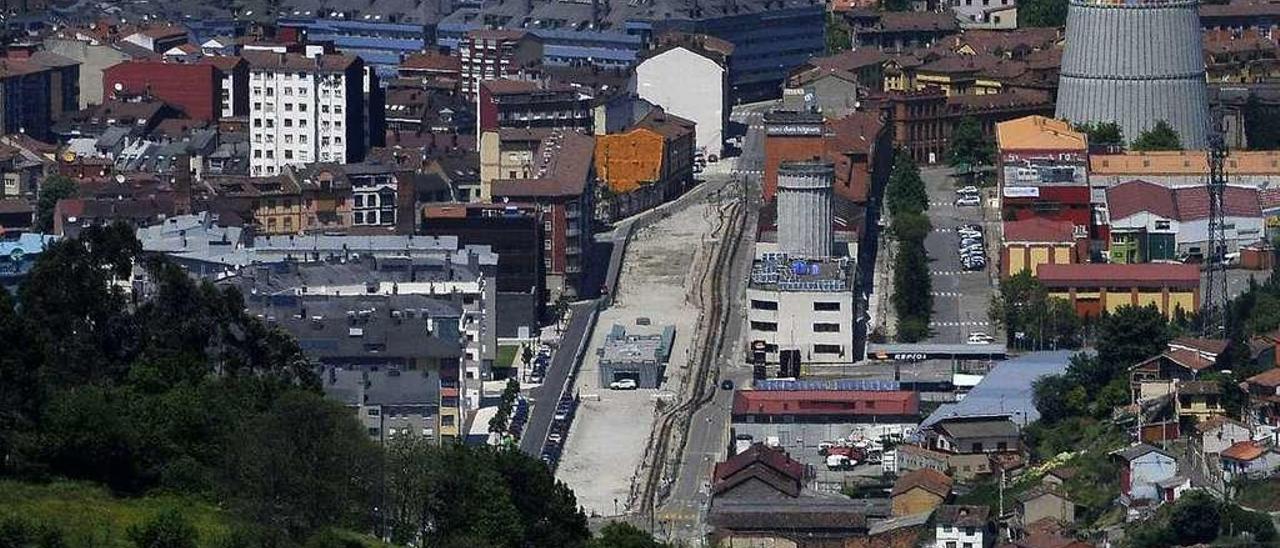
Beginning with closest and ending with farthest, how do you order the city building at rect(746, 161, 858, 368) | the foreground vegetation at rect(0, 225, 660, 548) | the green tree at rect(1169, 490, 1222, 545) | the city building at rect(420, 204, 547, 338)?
the foreground vegetation at rect(0, 225, 660, 548) < the green tree at rect(1169, 490, 1222, 545) < the city building at rect(746, 161, 858, 368) < the city building at rect(420, 204, 547, 338)

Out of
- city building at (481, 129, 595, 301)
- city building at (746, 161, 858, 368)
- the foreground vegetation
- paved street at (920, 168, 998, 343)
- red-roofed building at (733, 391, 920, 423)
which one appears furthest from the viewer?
city building at (481, 129, 595, 301)

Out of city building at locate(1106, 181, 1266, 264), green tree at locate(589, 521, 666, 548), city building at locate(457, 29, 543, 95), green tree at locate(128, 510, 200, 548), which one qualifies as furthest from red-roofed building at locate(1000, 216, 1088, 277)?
green tree at locate(128, 510, 200, 548)

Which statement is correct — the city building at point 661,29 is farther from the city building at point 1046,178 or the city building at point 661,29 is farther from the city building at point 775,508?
the city building at point 775,508

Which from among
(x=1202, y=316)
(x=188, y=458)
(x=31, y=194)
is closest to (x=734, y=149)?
(x=31, y=194)

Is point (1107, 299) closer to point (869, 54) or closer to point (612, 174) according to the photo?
point (612, 174)

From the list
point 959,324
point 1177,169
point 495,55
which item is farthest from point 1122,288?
point 495,55

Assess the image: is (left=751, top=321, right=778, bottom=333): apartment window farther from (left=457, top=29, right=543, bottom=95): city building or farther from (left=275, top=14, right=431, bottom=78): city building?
(left=275, top=14, right=431, bottom=78): city building
